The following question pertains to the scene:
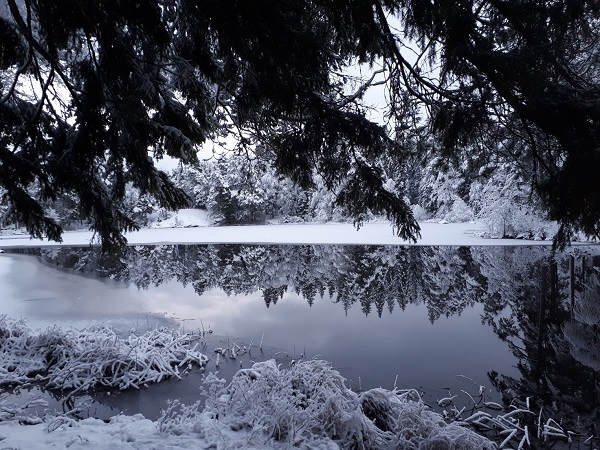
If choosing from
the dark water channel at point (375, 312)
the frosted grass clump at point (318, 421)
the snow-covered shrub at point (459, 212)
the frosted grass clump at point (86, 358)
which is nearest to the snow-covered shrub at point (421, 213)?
the snow-covered shrub at point (459, 212)

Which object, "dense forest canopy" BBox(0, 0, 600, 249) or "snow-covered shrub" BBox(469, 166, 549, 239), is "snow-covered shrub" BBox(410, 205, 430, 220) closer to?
"snow-covered shrub" BBox(469, 166, 549, 239)

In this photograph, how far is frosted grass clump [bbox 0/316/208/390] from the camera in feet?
18.1

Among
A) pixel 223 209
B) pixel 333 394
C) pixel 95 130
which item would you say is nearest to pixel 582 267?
pixel 333 394

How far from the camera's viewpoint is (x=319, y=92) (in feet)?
11.4

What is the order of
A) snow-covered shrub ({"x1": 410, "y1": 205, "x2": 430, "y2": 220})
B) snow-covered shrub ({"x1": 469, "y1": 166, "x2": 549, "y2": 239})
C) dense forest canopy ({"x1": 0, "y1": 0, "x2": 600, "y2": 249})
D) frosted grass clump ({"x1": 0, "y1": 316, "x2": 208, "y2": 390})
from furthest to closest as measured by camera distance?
snow-covered shrub ({"x1": 410, "y1": 205, "x2": 430, "y2": 220}), snow-covered shrub ({"x1": 469, "y1": 166, "x2": 549, "y2": 239}), frosted grass clump ({"x1": 0, "y1": 316, "x2": 208, "y2": 390}), dense forest canopy ({"x1": 0, "y1": 0, "x2": 600, "y2": 249})

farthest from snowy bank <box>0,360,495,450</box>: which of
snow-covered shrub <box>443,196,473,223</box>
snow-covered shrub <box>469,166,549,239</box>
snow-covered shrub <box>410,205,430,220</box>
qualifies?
snow-covered shrub <box>410,205,430,220</box>

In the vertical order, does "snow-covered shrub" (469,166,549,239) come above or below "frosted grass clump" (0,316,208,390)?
above

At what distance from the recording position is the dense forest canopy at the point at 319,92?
2.46 metres

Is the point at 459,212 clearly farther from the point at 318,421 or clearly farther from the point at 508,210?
the point at 318,421

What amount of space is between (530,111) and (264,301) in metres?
8.83

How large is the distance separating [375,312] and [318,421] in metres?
5.74

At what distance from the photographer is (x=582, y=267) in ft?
45.2

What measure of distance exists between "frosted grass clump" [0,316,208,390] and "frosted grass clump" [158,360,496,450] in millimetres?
1830

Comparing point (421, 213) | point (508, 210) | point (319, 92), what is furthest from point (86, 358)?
point (421, 213)
